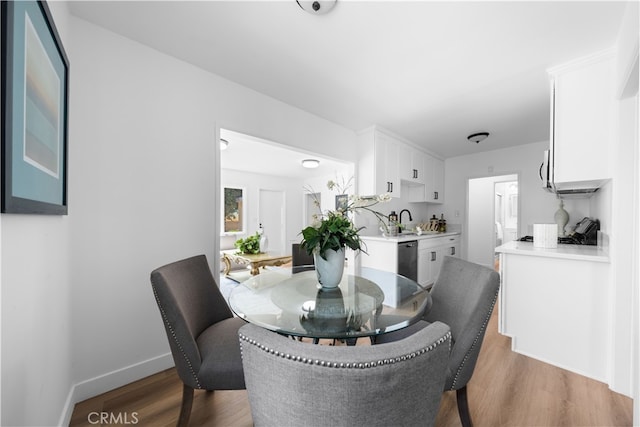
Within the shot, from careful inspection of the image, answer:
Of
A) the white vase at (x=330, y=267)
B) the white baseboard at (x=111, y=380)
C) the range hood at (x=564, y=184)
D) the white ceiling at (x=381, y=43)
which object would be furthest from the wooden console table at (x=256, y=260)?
the range hood at (x=564, y=184)

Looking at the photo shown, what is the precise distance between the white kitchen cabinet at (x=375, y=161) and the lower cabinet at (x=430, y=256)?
1083mm

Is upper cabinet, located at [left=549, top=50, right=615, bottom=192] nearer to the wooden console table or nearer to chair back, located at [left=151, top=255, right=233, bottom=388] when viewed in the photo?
chair back, located at [left=151, top=255, right=233, bottom=388]

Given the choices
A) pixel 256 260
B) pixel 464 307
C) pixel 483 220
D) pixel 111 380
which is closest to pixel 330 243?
pixel 464 307

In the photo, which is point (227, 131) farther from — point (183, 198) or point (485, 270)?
point (485, 270)

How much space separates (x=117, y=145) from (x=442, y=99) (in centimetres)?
291

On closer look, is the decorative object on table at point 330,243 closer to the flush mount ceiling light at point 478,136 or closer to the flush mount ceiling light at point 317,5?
the flush mount ceiling light at point 317,5

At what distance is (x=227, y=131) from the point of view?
7.61 ft

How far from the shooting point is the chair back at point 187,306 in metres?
1.12

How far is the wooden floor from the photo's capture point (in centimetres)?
143

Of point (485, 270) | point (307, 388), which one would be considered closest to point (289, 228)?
point (485, 270)

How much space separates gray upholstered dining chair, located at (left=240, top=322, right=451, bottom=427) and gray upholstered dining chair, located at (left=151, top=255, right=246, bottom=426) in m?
0.66

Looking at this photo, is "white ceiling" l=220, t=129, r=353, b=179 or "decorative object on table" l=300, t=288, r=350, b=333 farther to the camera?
"white ceiling" l=220, t=129, r=353, b=179

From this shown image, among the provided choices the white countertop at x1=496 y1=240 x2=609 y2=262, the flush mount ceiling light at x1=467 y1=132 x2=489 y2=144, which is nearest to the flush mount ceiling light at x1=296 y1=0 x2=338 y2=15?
the white countertop at x1=496 y1=240 x2=609 y2=262

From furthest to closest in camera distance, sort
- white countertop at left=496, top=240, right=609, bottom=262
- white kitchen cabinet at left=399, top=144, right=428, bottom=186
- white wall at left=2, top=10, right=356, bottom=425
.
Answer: white kitchen cabinet at left=399, top=144, right=428, bottom=186, white countertop at left=496, top=240, right=609, bottom=262, white wall at left=2, top=10, right=356, bottom=425
